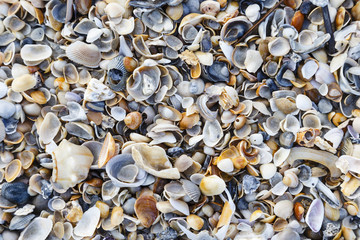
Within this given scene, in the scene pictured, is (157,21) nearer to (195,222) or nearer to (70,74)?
(70,74)

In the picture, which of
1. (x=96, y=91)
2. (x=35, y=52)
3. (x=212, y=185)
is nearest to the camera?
(x=212, y=185)

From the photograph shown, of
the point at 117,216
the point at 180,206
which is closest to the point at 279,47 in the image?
the point at 180,206

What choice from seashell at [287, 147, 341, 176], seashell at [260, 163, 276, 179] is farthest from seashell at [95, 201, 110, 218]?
seashell at [287, 147, 341, 176]

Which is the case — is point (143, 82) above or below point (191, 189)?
above

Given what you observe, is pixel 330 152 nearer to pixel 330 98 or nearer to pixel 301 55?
pixel 330 98

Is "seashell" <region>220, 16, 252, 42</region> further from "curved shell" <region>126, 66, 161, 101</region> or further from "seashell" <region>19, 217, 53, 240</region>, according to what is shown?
"seashell" <region>19, 217, 53, 240</region>

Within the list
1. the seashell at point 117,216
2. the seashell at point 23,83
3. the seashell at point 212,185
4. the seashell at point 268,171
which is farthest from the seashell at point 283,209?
the seashell at point 23,83
